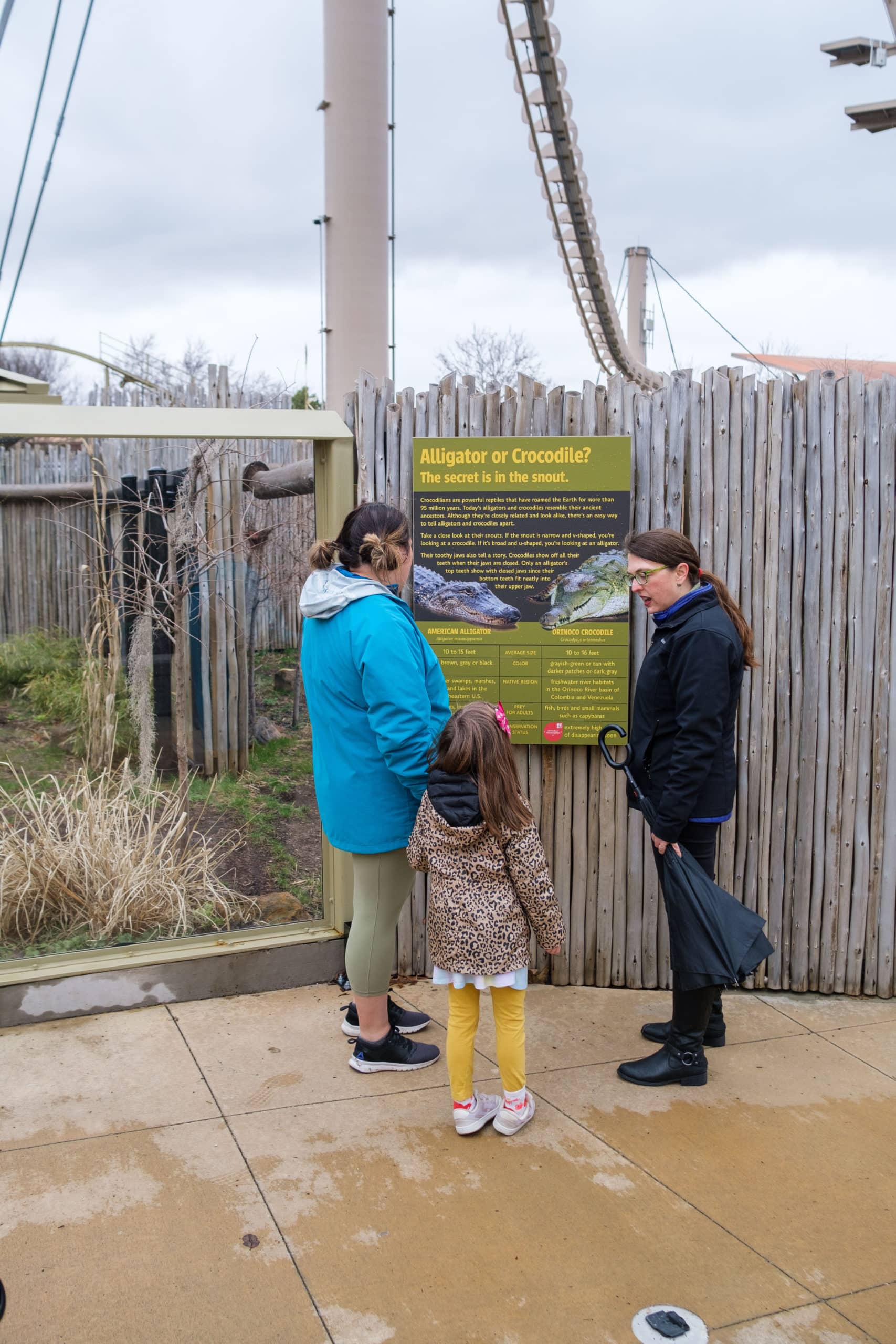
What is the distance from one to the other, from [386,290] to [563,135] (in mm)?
5487

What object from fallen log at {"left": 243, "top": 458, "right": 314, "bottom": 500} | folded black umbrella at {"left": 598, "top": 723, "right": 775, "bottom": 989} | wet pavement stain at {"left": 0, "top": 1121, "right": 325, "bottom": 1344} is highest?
fallen log at {"left": 243, "top": 458, "right": 314, "bottom": 500}

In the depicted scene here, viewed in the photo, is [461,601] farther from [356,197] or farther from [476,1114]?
[356,197]

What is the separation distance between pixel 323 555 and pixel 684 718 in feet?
4.23

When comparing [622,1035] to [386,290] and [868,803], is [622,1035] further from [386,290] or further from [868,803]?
[386,290]

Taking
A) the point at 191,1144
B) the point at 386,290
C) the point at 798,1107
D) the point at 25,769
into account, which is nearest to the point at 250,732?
the point at 25,769

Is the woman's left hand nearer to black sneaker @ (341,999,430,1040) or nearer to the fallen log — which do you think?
black sneaker @ (341,999,430,1040)

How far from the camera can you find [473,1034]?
3.17 m

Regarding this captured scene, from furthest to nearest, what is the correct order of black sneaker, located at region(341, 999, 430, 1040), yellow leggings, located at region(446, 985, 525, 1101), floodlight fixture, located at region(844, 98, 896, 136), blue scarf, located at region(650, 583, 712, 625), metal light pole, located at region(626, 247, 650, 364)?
A: metal light pole, located at region(626, 247, 650, 364)
floodlight fixture, located at region(844, 98, 896, 136)
black sneaker, located at region(341, 999, 430, 1040)
blue scarf, located at region(650, 583, 712, 625)
yellow leggings, located at region(446, 985, 525, 1101)

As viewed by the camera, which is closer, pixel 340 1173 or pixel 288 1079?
pixel 340 1173

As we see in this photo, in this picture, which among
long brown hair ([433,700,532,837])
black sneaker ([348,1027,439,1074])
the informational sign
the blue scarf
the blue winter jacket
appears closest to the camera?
long brown hair ([433,700,532,837])

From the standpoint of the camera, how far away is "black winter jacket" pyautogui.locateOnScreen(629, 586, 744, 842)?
3.41 metres

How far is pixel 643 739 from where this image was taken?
12.0ft

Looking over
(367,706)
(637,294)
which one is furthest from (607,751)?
(637,294)

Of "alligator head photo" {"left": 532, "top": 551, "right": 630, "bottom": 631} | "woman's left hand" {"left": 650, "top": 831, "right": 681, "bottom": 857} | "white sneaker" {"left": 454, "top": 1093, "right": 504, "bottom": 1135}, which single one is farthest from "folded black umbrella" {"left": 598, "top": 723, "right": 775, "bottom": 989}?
"alligator head photo" {"left": 532, "top": 551, "right": 630, "bottom": 631}
